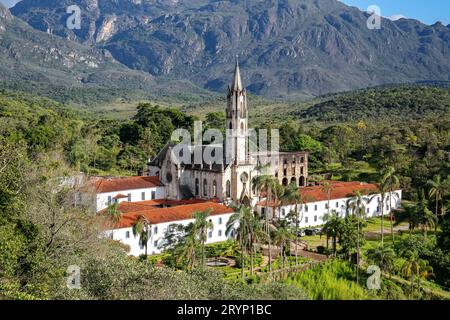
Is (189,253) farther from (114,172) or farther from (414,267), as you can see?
(114,172)

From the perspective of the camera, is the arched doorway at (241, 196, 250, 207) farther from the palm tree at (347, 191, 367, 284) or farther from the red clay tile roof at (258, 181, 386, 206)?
the palm tree at (347, 191, 367, 284)

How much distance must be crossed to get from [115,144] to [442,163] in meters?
52.0

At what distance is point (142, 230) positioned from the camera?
4775 cm

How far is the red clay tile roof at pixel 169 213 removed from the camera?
50.0 metres

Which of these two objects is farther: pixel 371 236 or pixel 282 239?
pixel 371 236

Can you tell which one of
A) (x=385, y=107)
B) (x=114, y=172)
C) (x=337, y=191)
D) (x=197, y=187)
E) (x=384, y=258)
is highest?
(x=385, y=107)

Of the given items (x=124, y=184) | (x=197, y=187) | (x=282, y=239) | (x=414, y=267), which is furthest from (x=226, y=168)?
(x=414, y=267)

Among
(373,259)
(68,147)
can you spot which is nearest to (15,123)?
(68,147)

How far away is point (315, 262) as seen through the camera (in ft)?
150

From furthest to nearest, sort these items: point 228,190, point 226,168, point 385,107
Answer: point 385,107
point 228,190
point 226,168

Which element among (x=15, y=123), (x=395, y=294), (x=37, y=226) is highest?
(x=15, y=123)

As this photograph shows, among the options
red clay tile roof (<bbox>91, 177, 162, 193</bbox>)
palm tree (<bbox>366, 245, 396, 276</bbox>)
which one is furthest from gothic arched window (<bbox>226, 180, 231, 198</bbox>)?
palm tree (<bbox>366, 245, 396, 276</bbox>)

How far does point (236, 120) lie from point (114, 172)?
115 ft

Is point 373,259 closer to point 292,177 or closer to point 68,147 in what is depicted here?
point 292,177
